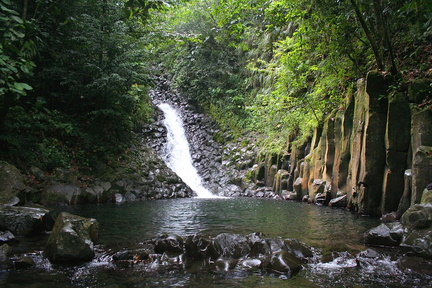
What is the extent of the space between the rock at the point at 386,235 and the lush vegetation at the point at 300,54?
12.3 feet

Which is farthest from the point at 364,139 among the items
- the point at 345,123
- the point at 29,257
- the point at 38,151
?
the point at 38,151

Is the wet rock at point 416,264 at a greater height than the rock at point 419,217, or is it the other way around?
the rock at point 419,217

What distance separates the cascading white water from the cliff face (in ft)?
29.5

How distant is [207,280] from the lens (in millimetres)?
4141

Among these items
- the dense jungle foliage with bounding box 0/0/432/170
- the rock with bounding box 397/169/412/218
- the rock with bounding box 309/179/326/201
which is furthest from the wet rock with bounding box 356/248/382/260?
the rock with bounding box 309/179/326/201

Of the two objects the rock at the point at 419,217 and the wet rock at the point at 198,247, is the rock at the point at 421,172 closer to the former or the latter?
the rock at the point at 419,217

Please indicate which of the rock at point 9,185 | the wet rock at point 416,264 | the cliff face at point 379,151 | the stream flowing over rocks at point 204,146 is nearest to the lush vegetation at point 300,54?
the cliff face at point 379,151

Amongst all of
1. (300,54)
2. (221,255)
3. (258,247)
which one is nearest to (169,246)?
(221,255)

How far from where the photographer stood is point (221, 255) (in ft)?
16.6

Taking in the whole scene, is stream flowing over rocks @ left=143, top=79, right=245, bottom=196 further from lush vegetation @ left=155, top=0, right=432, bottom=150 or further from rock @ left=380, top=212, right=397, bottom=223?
rock @ left=380, top=212, right=397, bottom=223

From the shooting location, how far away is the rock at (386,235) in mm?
5573

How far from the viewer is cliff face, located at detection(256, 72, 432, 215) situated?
23.3ft

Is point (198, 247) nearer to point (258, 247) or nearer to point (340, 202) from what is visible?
point (258, 247)

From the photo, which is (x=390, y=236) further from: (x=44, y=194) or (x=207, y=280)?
(x=44, y=194)
